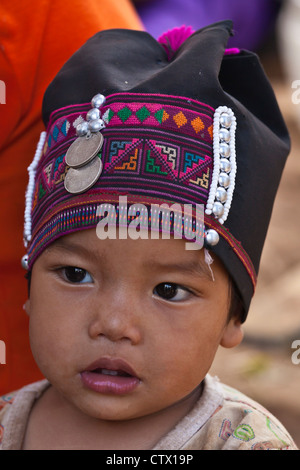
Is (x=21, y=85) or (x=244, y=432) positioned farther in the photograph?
(x=21, y=85)

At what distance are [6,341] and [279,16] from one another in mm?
4912

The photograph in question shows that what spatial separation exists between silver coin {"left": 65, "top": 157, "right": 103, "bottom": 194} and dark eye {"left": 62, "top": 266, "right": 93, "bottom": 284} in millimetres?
180

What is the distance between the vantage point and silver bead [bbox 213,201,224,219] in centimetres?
158

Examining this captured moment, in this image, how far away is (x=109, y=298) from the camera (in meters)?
1.55

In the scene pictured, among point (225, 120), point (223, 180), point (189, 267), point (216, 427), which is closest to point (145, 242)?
point (189, 267)

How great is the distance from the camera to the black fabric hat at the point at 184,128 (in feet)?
5.17

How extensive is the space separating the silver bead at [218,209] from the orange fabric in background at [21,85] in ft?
2.13

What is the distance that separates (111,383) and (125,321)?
154mm

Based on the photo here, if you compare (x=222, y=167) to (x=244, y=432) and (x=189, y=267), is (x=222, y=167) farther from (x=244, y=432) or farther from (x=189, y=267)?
(x=244, y=432)

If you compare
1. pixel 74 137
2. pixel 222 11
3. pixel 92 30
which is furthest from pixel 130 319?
pixel 222 11

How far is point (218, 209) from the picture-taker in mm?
1580

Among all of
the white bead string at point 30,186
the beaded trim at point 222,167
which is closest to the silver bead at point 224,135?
the beaded trim at point 222,167

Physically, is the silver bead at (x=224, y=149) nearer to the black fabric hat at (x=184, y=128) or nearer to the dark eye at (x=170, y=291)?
the black fabric hat at (x=184, y=128)
